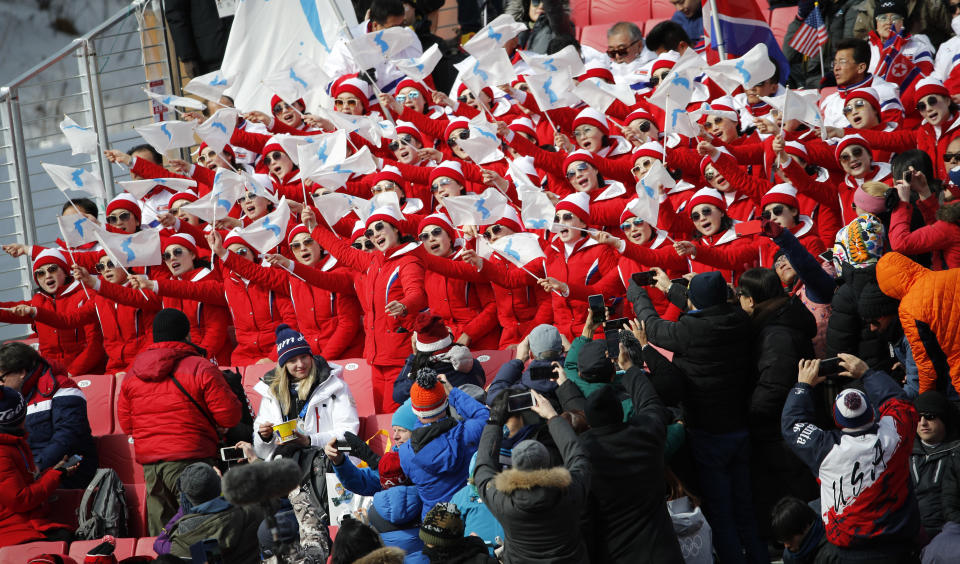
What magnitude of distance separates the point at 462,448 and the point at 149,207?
6204 millimetres

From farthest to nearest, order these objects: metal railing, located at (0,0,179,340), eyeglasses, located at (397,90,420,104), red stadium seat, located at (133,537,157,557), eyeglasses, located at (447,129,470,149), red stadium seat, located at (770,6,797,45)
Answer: red stadium seat, located at (770,6,797,45) < eyeglasses, located at (397,90,420,104) < metal railing, located at (0,0,179,340) < eyeglasses, located at (447,129,470,149) < red stadium seat, located at (133,537,157,557)

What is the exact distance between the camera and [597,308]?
7.39 metres

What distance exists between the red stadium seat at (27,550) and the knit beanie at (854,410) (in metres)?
4.60

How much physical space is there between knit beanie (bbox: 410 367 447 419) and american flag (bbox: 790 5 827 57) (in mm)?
7776

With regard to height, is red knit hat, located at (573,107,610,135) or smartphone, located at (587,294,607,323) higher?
red knit hat, located at (573,107,610,135)

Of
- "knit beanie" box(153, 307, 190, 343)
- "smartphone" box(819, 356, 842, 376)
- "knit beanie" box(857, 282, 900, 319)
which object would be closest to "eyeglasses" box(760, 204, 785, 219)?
"knit beanie" box(857, 282, 900, 319)

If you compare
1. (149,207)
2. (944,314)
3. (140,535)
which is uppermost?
(944,314)

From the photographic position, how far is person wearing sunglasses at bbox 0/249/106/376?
11.1 meters

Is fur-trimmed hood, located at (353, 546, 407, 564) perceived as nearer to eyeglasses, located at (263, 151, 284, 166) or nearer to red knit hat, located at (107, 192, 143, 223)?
red knit hat, located at (107, 192, 143, 223)

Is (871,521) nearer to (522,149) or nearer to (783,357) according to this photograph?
(783,357)

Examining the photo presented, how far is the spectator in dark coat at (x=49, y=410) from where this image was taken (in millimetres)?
8617

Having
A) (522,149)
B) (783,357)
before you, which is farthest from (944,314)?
(522,149)

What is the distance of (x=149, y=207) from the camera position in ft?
39.0

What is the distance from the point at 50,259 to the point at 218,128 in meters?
2.13
